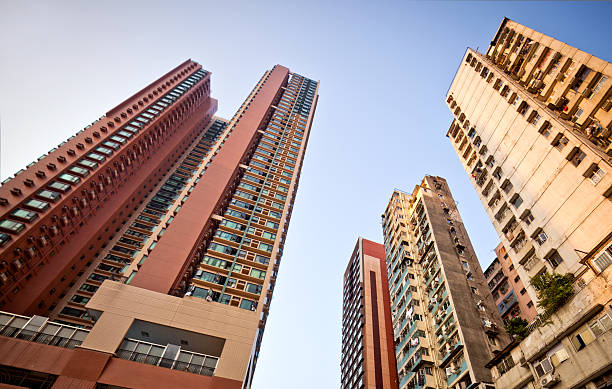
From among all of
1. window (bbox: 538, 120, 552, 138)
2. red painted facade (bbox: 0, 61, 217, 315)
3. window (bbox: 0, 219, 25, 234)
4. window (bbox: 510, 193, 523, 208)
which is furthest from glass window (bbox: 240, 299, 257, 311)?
window (bbox: 538, 120, 552, 138)

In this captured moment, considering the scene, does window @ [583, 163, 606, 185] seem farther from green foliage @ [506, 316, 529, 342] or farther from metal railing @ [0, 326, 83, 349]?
metal railing @ [0, 326, 83, 349]

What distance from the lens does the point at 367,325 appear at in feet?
187

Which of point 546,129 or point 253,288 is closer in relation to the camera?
point 546,129

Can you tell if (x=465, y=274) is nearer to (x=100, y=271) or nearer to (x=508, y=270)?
(x=508, y=270)

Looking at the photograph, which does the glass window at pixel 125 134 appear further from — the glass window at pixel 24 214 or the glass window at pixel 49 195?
the glass window at pixel 24 214

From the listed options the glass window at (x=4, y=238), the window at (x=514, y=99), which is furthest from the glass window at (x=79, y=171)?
the window at (x=514, y=99)

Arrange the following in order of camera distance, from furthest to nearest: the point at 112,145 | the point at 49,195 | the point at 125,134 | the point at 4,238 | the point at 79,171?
the point at 125,134, the point at 112,145, the point at 79,171, the point at 49,195, the point at 4,238

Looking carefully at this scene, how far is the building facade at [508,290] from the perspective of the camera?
41094 millimetres

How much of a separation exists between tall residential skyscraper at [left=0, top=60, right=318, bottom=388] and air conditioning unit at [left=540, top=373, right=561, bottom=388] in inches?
826

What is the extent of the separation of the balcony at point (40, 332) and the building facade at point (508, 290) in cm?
4528

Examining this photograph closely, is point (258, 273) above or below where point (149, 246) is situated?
below

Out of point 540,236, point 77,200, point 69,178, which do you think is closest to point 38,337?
point 77,200

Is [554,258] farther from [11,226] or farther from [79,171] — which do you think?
[79,171]

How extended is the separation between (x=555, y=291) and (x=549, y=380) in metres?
5.06
